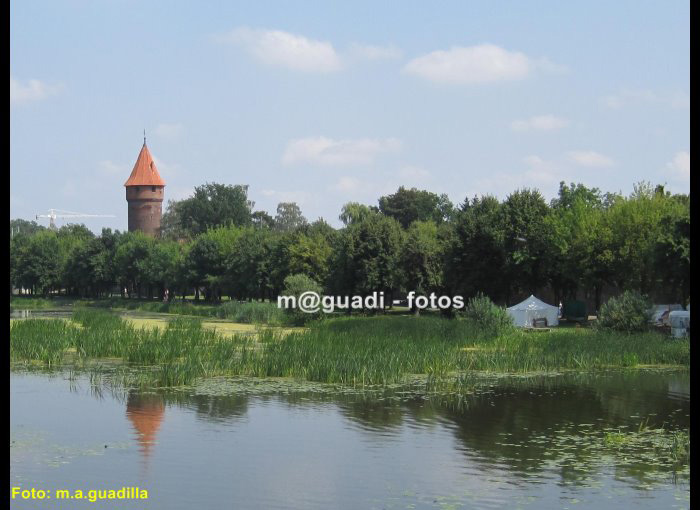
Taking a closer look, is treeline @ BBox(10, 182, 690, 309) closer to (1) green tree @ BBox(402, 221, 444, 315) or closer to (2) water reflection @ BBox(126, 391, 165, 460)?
(1) green tree @ BBox(402, 221, 444, 315)

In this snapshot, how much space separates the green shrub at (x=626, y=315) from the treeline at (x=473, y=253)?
2800mm

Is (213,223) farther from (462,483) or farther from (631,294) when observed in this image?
(462,483)

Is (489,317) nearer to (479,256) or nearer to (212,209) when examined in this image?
(479,256)

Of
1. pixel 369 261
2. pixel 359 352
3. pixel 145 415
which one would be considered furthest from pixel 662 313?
pixel 145 415

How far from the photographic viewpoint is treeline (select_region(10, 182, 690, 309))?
38.8 meters

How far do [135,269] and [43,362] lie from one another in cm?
5170

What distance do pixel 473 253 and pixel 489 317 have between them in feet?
39.2

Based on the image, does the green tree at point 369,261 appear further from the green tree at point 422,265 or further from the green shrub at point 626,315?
the green shrub at point 626,315

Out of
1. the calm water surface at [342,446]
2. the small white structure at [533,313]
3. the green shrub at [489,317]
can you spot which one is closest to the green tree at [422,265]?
the small white structure at [533,313]

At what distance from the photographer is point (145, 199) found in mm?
105625

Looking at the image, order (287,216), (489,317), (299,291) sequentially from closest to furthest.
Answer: (489,317) → (299,291) → (287,216)

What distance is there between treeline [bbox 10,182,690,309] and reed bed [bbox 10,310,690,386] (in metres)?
7.42

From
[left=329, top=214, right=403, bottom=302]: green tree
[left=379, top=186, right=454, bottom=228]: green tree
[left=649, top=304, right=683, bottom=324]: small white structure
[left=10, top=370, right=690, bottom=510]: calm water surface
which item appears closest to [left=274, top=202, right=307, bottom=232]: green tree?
[left=379, top=186, right=454, bottom=228]: green tree

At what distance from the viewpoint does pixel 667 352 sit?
86.1ft
